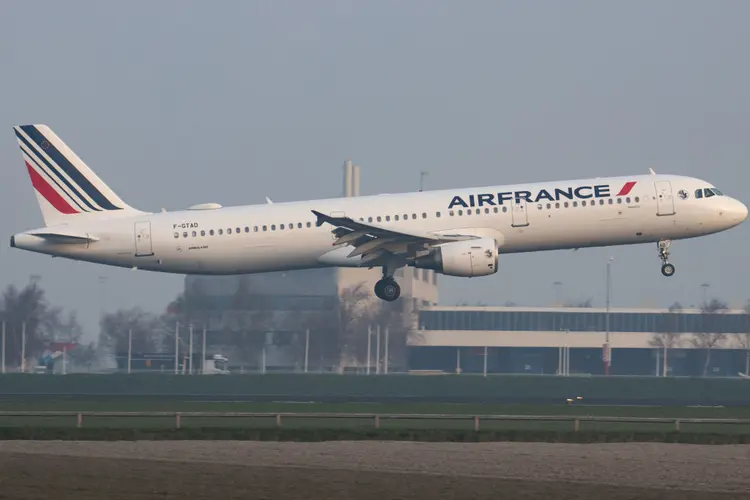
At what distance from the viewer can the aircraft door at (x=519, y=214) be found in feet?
156

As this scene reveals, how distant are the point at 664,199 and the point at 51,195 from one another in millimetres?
23893

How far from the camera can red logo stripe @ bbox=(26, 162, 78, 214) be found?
5066cm

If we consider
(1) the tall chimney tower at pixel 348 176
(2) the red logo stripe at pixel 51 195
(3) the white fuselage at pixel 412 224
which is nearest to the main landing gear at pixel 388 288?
(3) the white fuselage at pixel 412 224

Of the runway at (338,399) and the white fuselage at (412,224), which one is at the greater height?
the white fuselage at (412,224)

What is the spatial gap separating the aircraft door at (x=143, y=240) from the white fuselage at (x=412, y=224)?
0.04m

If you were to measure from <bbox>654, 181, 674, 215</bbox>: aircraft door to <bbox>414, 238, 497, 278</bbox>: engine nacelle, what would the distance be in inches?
251

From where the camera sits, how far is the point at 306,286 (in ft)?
281

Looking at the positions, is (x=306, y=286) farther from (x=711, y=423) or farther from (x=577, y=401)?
(x=711, y=423)

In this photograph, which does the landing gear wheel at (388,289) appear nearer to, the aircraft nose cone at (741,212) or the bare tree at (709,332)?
the aircraft nose cone at (741,212)

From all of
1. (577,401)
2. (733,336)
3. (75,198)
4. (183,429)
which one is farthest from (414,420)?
(733,336)

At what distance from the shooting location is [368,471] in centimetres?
3166

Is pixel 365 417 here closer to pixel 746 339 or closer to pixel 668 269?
pixel 668 269

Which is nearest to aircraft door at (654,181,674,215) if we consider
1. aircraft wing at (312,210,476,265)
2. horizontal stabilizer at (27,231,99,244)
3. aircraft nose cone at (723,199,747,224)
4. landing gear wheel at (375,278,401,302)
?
aircraft nose cone at (723,199,747,224)

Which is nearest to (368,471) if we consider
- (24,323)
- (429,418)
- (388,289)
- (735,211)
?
(429,418)
